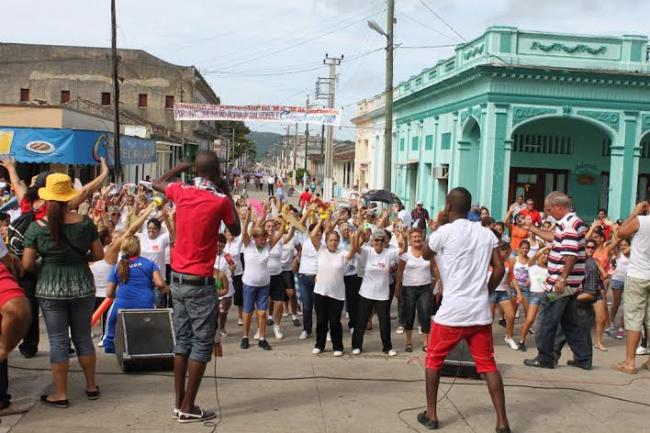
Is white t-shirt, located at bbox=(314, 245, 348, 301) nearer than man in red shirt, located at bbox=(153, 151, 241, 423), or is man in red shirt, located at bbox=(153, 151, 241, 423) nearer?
man in red shirt, located at bbox=(153, 151, 241, 423)

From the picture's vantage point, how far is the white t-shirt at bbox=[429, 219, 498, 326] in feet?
16.9

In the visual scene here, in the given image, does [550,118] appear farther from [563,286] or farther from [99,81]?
[99,81]

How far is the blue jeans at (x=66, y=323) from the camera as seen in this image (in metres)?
5.26

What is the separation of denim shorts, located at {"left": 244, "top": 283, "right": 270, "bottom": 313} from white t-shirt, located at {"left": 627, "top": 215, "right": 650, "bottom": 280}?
4.21 m

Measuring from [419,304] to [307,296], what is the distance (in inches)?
62.1

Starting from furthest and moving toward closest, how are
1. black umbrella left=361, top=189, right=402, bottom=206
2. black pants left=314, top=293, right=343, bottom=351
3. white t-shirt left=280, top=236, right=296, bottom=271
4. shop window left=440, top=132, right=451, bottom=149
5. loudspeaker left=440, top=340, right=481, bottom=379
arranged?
shop window left=440, top=132, right=451, bottom=149 → black umbrella left=361, top=189, right=402, bottom=206 → white t-shirt left=280, top=236, right=296, bottom=271 → black pants left=314, top=293, right=343, bottom=351 → loudspeaker left=440, top=340, right=481, bottom=379

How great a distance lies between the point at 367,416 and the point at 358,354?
265 centimetres

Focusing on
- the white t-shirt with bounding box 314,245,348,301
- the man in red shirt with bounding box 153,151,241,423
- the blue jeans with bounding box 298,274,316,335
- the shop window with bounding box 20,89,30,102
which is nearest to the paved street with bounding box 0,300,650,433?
the man in red shirt with bounding box 153,151,241,423

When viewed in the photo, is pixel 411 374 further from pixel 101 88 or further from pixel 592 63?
pixel 101 88

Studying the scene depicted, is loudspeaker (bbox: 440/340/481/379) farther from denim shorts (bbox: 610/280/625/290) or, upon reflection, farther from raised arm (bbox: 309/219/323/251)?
denim shorts (bbox: 610/280/625/290)

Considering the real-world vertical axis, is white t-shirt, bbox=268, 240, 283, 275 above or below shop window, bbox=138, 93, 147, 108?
below

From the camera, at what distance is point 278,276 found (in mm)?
9227

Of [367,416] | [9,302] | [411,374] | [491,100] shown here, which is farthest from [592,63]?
[9,302]

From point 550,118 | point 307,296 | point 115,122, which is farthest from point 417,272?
point 115,122
